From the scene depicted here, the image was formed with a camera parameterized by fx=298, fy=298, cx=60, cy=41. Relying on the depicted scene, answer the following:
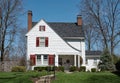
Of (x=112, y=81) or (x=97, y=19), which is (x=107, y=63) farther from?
(x=97, y=19)

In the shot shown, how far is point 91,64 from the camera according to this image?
1912 inches

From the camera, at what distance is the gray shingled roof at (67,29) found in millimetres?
42938

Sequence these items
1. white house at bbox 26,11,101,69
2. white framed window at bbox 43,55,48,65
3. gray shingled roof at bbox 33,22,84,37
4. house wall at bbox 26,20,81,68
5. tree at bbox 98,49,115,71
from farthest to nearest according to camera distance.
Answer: gray shingled roof at bbox 33,22,84,37 < house wall at bbox 26,20,81,68 < white house at bbox 26,11,101,69 < white framed window at bbox 43,55,48,65 < tree at bbox 98,49,115,71

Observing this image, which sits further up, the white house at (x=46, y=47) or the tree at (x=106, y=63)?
the white house at (x=46, y=47)

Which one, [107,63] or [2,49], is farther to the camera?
[2,49]

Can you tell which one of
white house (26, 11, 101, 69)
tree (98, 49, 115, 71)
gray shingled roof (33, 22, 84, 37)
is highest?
gray shingled roof (33, 22, 84, 37)

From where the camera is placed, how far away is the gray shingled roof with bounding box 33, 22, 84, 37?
141 feet

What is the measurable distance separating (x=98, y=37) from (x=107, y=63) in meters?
18.2

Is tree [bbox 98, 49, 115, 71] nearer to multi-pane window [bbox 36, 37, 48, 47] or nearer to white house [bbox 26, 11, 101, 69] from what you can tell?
white house [bbox 26, 11, 101, 69]

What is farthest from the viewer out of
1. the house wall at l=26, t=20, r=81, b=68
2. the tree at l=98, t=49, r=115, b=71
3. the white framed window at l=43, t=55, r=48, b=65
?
the house wall at l=26, t=20, r=81, b=68

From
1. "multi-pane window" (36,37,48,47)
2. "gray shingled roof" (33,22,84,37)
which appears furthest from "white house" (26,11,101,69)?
"gray shingled roof" (33,22,84,37)

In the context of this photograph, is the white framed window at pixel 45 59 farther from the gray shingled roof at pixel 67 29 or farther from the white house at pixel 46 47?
the gray shingled roof at pixel 67 29

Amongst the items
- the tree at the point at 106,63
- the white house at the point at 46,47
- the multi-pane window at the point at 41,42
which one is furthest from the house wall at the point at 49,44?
the tree at the point at 106,63

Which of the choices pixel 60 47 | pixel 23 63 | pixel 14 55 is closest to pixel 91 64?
pixel 60 47
